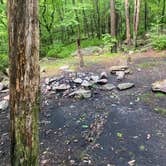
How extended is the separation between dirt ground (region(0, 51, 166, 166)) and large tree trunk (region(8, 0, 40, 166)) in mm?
1589

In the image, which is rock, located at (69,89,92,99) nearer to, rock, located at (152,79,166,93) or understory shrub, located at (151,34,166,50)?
rock, located at (152,79,166,93)

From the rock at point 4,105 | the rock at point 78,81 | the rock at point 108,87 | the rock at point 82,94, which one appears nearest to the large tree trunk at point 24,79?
the rock at point 82,94

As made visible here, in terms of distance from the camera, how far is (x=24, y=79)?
10.8 ft

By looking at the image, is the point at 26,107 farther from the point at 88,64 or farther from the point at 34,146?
the point at 88,64

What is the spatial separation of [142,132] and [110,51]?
32.7 feet

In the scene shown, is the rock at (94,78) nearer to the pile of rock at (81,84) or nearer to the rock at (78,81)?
the pile of rock at (81,84)

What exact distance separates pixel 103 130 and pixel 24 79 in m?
3.00

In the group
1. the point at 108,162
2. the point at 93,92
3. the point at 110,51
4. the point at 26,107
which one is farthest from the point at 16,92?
the point at 110,51

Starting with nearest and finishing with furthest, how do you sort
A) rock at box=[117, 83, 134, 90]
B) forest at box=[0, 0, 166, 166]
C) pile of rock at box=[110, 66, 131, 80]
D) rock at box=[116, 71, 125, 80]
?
forest at box=[0, 0, 166, 166]
rock at box=[117, 83, 134, 90]
rock at box=[116, 71, 125, 80]
pile of rock at box=[110, 66, 131, 80]

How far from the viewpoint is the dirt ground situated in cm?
508

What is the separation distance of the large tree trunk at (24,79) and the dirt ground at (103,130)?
62.5 inches

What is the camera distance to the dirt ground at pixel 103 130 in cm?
508

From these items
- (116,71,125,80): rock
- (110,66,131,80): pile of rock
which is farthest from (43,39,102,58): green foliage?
(116,71,125,80): rock

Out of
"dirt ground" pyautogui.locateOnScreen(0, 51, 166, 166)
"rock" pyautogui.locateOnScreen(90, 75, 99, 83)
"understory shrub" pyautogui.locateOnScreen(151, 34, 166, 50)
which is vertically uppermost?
"understory shrub" pyautogui.locateOnScreen(151, 34, 166, 50)
